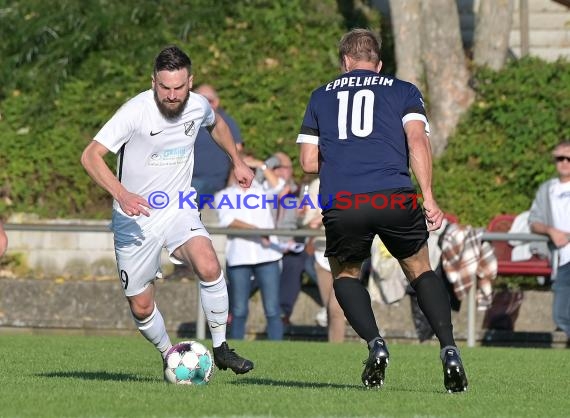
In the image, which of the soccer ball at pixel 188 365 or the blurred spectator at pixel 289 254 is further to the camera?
the blurred spectator at pixel 289 254

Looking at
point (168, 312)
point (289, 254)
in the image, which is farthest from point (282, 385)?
point (168, 312)

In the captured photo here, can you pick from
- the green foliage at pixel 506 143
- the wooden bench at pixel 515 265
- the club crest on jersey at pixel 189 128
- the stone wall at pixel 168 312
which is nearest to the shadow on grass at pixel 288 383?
the club crest on jersey at pixel 189 128

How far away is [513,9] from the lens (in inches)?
770

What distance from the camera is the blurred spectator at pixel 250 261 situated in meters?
15.6

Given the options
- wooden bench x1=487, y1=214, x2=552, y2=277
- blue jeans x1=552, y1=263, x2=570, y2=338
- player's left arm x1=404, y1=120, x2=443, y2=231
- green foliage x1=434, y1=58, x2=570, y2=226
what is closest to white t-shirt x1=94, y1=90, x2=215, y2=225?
player's left arm x1=404, y1=120, x2=443, y2=231

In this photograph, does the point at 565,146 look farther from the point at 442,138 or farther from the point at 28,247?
the point at 28,247

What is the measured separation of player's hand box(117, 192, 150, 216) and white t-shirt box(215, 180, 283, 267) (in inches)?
261

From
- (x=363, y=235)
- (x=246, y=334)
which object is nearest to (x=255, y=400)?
(x=363, y=235)

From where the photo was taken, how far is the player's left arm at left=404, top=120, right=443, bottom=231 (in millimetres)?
8359

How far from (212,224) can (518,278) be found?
3.75 m

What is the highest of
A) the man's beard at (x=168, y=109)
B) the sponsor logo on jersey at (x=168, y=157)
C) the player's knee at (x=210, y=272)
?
the man's beard at (x=168, y=109)

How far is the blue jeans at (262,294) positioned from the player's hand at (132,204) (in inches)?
267

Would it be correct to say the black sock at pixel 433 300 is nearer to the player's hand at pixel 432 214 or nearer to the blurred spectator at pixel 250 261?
the player's hand at pixel 432 214

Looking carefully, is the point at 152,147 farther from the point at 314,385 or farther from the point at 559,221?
the point at 559,221
